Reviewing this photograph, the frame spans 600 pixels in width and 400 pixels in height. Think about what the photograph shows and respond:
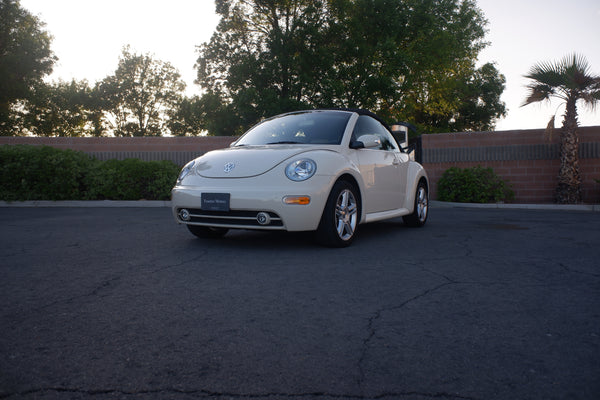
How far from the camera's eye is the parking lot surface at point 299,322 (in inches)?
80.7

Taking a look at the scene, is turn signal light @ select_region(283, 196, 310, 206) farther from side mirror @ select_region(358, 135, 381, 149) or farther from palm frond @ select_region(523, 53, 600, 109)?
palm frond @ select_region(523, 53, 600, 109)

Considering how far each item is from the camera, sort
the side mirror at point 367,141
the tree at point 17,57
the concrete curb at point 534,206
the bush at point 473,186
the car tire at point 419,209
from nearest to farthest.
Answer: the side mirror at point 367,141, the car tire at point 419,209, the concrete curb at point 534,206, the bush at point 473,186, the tree at point 17,57

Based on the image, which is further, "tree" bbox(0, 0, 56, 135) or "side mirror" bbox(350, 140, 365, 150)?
"tree" bbox(0, 0, 56, 135)

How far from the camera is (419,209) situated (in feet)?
25.3

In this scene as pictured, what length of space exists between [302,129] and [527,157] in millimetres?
10061

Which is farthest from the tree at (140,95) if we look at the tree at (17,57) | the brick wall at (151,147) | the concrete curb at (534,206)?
the concrete curb at (534,206)

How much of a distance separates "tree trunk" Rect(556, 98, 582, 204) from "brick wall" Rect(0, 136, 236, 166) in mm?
9783

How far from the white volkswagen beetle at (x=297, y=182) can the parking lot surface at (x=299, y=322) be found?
369 millimetres

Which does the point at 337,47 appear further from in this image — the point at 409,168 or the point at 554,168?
the point at 409,168

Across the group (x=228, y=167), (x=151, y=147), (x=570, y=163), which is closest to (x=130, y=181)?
(x=151, y=147)

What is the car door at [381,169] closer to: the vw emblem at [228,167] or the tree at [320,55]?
→ the vw emblem at [228,167]

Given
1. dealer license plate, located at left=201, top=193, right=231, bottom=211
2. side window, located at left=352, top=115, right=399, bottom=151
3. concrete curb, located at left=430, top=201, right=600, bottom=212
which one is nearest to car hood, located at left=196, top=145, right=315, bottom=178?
dealer license plate, located at left=201, top=193, right=231, bottom=211

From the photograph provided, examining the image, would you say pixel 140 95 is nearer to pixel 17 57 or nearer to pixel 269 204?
pixel 17 57

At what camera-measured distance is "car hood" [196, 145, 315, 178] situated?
5246mm
